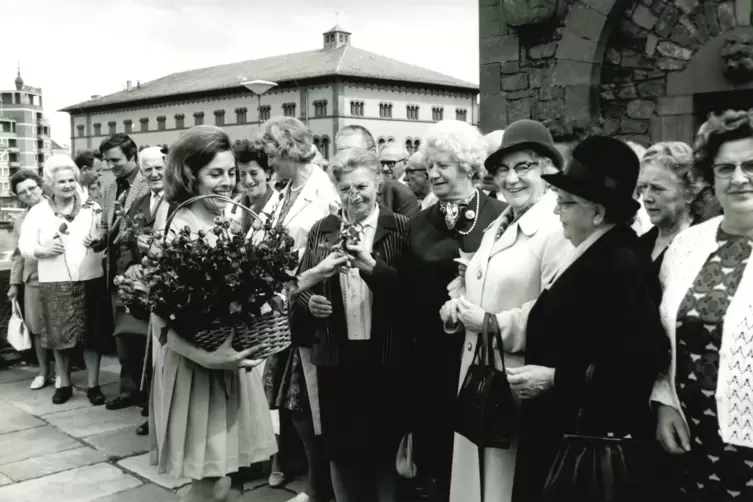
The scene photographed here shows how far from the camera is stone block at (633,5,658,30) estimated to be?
825 cm

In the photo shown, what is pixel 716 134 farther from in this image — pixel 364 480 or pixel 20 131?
pixel 20 131

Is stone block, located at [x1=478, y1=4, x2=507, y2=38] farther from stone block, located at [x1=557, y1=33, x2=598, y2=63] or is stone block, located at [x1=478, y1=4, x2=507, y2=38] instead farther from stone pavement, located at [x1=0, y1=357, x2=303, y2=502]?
stone pavement, located at [x1=0, y1=357, x2=303, y2=502]

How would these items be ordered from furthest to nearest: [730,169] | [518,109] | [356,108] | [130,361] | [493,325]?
1. [356,108]
2. [518,109]
3. [130,361]
4. [493,325]
5. [730,169]

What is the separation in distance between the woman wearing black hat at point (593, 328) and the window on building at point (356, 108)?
5373 centimetres

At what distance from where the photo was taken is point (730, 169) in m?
2.55

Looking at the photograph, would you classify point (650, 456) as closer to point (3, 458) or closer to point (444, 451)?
point (444, 451)

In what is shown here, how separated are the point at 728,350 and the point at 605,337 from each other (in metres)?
0.38

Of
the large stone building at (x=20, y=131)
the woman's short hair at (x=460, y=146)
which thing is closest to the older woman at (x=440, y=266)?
the woman's short hair at (x=460, y=146)

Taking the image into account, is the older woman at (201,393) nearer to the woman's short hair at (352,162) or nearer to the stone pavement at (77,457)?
the woman's short hair at (352,162)

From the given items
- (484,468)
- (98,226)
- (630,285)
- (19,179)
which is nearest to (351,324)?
(484,468)

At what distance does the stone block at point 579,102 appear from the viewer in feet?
27.9

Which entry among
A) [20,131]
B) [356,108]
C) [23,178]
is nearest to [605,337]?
[23,178]

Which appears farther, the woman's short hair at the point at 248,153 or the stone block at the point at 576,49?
the stone block at the point at 576,49

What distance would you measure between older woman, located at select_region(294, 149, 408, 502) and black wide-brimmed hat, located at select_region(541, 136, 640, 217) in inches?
44.5
